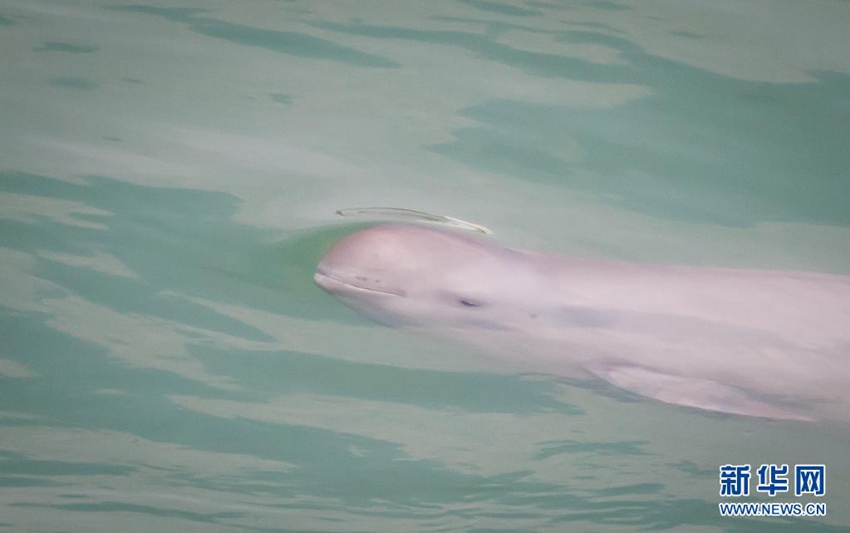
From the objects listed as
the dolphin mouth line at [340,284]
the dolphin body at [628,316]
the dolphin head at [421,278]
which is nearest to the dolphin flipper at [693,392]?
the dolphin body at [628,316]

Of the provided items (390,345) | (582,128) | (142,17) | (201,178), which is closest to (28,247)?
(201,178)

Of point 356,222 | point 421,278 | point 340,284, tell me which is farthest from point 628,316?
point 356,222

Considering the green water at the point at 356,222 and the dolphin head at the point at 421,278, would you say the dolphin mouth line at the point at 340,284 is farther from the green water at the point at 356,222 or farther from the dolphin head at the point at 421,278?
the green water at the point at 356,222

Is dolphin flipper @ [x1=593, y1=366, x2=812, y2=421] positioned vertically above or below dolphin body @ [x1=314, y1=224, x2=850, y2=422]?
below

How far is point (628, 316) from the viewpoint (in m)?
5.66

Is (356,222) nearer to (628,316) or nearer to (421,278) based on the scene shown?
(421,278)

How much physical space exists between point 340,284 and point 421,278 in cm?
51

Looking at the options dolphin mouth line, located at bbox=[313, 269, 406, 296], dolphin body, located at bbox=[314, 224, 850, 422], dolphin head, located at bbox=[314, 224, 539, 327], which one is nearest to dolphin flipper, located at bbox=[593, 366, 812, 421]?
dolphin body, located at bbox=[314, 224, 850, 422]

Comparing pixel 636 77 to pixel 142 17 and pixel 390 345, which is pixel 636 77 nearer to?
pixel 390 345

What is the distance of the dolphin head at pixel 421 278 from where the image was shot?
18.2 ft

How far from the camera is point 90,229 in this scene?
6191mm

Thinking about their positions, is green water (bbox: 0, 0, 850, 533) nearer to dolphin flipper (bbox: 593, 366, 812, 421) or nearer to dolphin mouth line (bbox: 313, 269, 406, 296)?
dolphin flipper (bbox: 593, 366, 812, 421)

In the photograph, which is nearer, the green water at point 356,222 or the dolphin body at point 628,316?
the dolphin body at point 628,316

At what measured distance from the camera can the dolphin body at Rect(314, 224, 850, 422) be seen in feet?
18.1
